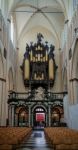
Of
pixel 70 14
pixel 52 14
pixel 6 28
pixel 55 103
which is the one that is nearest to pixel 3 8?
pixel 6 28

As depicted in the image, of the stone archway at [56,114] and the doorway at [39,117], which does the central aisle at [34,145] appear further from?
the doorway at [39,117]

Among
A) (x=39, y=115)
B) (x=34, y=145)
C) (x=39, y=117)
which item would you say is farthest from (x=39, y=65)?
(x=34, y=145)

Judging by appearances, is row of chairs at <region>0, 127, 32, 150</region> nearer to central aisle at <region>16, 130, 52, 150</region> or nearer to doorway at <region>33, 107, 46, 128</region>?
central aisle at <region>16, 130, 52, 150</region>

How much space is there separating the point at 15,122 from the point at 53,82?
7.70m

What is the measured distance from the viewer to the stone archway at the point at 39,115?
3084cm

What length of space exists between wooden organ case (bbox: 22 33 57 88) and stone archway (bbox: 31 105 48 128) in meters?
3.67

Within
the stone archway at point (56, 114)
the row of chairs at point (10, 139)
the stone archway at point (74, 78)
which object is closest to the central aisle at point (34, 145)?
the row of chairs at point (10, 139)

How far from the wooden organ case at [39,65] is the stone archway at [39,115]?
3672 mm

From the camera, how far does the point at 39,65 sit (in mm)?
33625

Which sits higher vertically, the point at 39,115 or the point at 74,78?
the point at 74,78

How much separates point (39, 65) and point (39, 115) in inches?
263

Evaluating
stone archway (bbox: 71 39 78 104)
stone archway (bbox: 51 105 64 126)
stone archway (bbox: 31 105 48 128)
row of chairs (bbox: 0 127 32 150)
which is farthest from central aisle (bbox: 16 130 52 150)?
stone archway (bbox: 51 105 64 126)

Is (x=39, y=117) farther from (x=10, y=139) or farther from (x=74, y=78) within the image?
Result: (x=10, y=139)

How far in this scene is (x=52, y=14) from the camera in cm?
3353
